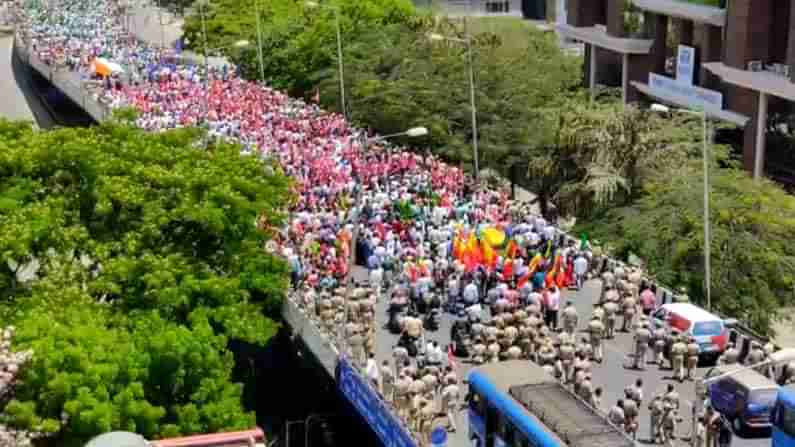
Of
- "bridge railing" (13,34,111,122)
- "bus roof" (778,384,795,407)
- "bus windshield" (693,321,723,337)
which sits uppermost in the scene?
"bus roof" (778,384,795,407)

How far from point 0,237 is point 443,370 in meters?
10.3

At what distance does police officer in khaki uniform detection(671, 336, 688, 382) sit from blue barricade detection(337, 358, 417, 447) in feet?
20.6

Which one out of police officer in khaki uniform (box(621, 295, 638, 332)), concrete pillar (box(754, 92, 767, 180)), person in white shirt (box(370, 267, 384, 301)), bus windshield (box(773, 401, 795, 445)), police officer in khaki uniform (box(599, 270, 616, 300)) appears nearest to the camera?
bus windshield (box(773, 401, 795, 445))

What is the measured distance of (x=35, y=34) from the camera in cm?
9688

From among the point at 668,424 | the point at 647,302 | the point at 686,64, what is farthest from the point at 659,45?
the point at 668,424

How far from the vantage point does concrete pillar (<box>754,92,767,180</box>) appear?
55.8 m

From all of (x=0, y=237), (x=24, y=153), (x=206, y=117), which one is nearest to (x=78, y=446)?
(x=0, y=237)

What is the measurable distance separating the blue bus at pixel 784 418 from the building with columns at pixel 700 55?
3047 centimetres

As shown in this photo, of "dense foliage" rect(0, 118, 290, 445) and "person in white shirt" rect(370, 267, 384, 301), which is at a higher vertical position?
"dense foliage" rect(0, 118, 290, 445)

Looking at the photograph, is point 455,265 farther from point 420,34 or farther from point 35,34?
point 35,34

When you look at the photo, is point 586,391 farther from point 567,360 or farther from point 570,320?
point 570,320

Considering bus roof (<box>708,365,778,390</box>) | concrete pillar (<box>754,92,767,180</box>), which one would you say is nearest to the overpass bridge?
bus roof (<box>708,365,778,390</box>)

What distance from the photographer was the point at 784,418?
23922mm

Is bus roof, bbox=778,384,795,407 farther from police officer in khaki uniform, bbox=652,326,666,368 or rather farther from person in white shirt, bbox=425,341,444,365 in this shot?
person in white shirt, bbox=425,341,444,365
